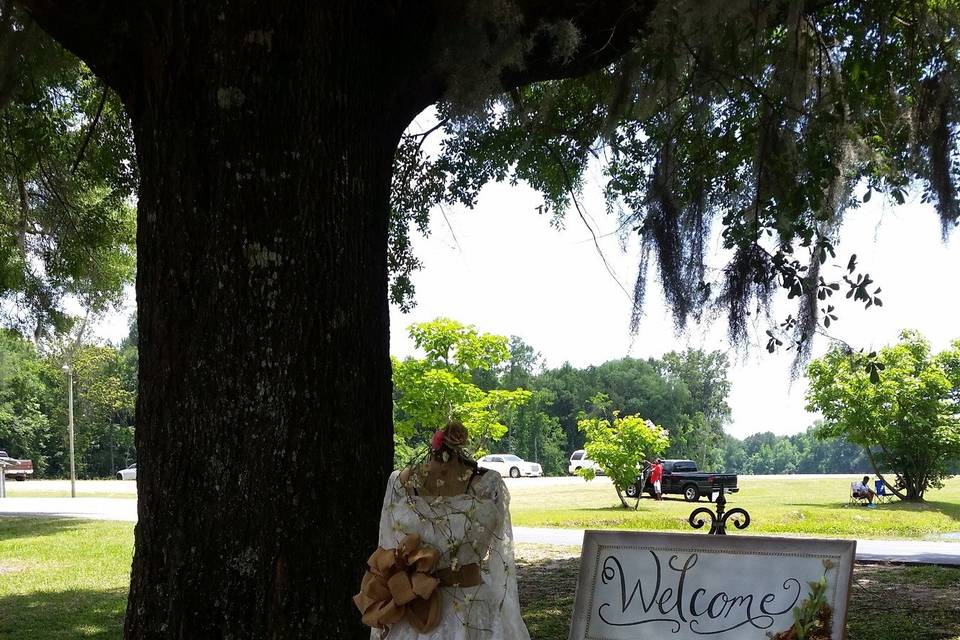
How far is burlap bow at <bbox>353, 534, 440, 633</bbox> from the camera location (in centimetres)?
339

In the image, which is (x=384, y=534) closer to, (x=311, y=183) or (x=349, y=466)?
(x=349, y=466)

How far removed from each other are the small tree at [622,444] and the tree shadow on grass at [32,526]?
9964mm

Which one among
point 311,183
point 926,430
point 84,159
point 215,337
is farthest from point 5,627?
point 926,430

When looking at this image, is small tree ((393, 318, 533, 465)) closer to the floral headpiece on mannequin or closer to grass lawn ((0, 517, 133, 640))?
grass lawn ((0, 517, 133, 640))

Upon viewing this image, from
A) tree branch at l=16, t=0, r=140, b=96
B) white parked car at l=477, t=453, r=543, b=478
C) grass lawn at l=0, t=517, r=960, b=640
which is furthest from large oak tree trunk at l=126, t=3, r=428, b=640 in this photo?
white parked car at l=477, t=453, r=543, b=478

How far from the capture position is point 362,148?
4.11 meters

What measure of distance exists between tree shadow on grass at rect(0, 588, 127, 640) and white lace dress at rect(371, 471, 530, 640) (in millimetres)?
3903

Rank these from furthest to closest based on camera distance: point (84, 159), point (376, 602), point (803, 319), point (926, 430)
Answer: point (926, 430), point (84, 159), point (803, 319), point (376, 602)

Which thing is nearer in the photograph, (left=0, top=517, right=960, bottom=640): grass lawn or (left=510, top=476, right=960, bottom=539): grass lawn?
(left=0, top=517, right=960, bottom=640): grass lawn

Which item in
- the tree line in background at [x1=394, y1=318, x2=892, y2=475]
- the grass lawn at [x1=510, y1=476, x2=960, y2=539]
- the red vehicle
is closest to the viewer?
the grass lawn at [x1=510, y1=476, x2=960, y2=539]

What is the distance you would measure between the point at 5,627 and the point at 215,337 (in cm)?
459

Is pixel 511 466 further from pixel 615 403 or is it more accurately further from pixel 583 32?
pixel 583 32

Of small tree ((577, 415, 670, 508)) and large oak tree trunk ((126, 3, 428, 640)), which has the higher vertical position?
large oak tree trunk ((126, 3, 428, 640))

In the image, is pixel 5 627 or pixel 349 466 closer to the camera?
pixel 349 466
